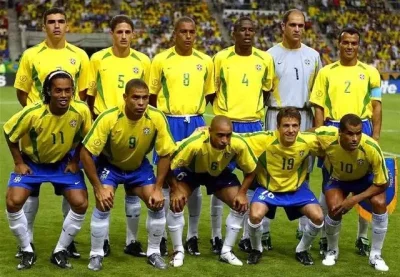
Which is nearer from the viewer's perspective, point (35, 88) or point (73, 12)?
point (35, 88)

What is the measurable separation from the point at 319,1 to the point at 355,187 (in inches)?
1370

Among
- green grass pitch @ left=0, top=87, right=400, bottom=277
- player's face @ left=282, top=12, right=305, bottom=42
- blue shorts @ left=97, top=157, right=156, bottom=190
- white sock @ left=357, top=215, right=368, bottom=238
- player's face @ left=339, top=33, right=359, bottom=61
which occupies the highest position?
player's face @ left=282, top=12, right=305, bottom=42

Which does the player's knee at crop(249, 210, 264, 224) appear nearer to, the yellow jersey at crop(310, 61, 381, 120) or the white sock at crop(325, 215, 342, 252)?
the white sock at crop(325, 215, 342, 252)

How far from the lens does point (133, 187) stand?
656 centimetres

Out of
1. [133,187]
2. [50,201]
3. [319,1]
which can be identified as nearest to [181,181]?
[133,187]

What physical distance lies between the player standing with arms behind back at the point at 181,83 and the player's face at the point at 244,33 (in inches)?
15.6

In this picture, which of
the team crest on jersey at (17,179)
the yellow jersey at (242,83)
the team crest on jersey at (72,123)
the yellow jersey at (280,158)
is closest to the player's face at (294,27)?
the yellow jersey at (242,83)

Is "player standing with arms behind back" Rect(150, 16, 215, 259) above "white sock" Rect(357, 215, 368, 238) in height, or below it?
above

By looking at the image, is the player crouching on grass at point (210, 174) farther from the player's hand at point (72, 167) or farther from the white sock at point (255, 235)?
the player's hand at point (72, 167)

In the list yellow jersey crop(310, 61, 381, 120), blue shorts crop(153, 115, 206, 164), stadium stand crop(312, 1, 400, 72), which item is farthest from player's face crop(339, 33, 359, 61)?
stadium stand crop(312, 1, 400, 72)

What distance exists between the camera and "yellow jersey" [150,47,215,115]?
7184 mm

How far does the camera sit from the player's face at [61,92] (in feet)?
20.1

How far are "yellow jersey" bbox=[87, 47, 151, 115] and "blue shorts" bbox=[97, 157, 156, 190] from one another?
761 mm

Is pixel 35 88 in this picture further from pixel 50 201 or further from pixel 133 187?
pixel 50 201
